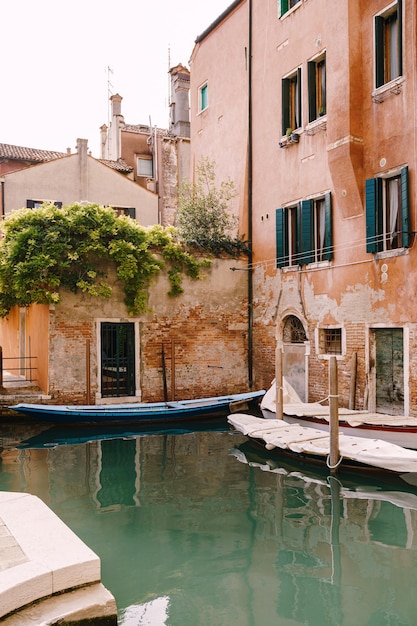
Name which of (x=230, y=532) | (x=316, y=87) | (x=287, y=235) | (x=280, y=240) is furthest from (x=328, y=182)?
(x=230, y=532)

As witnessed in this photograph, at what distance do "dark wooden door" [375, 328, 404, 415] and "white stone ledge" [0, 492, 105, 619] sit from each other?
5979 millimetres

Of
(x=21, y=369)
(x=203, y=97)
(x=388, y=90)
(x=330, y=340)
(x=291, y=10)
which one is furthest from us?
(x=203, y=97)

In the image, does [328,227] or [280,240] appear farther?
[280,240]

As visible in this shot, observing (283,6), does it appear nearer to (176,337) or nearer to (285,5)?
(285,5)

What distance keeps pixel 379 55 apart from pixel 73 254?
5843mm

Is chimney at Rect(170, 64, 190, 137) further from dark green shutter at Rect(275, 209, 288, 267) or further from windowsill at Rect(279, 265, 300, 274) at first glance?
windowsill at Rect(279, 265, 300, 274)

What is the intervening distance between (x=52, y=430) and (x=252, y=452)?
12.0 feet

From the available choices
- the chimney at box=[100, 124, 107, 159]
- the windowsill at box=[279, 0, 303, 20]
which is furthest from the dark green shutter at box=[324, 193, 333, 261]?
the chimney at box=[100, 124, 107, 159]

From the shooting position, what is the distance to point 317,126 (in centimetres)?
975

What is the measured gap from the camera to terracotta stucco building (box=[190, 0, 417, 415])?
→ 328 inches

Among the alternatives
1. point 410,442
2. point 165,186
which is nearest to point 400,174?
point 410,442

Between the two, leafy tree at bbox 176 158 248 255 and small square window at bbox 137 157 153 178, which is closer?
leafy tree at bbox 176 158 248 255

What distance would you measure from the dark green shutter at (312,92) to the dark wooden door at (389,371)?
398 cm

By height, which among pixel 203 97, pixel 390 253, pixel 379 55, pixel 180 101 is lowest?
pixel 390 253
